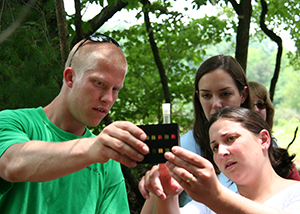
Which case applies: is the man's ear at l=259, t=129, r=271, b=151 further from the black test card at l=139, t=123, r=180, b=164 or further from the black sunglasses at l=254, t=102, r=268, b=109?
the black sunglasses at l=254, t=102, r=268, b=109

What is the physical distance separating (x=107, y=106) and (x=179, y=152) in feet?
2.45

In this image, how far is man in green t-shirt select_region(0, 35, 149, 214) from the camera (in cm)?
131

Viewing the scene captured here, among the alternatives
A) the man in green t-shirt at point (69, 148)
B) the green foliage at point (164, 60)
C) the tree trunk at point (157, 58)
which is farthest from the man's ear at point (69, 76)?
the tree trunk at point (157, 58)

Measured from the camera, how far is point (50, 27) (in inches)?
167

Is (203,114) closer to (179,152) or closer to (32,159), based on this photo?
(179,152)

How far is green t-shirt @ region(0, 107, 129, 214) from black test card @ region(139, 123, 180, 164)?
2.22 feet

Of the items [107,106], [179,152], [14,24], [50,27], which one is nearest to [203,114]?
[107,106]

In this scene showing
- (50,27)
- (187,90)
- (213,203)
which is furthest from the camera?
(187,90)

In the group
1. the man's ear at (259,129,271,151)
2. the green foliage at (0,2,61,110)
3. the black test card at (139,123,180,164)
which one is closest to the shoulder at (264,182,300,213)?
the man's ear at (259,129,271,151)

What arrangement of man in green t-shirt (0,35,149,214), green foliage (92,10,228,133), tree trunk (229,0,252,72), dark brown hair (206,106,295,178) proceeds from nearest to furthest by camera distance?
man in green t-shirt (0,35,149,214) < dark brown hair (206,106,295,178) < tree trunk (229,0,252,72) < green foliage (92,10,228,133)

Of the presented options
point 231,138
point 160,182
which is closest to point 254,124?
point 231,138

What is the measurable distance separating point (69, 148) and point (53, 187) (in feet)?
1.88

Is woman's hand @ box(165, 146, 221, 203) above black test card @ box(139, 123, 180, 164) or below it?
below

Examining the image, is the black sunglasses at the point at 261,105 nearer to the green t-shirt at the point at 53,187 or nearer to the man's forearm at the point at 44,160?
the green t-shirt at the point at 53,187
